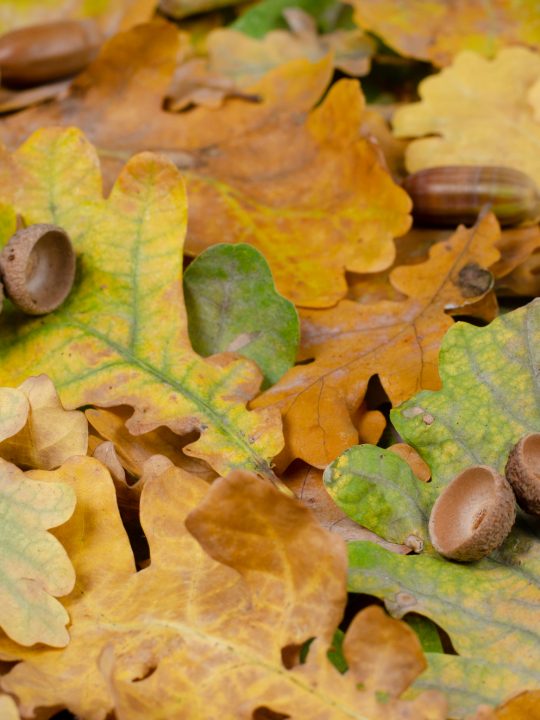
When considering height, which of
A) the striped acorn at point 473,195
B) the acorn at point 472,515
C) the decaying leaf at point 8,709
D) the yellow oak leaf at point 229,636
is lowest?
the striped acorn at point 473,195

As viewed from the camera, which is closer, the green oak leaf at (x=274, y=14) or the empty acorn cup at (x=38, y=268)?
the empty acorn cup at (x=38, y=268)

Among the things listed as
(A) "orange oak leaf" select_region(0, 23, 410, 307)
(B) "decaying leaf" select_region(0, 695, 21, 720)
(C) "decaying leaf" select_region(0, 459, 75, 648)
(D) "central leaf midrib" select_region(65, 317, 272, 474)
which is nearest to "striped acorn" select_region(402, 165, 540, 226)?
(A) "orange oak leaf" select_region(0, 23, 410, 307)

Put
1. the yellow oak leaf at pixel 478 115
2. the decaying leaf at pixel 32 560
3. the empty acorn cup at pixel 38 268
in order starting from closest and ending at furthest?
the decaying leaf at pixel 32 560, the empty acorn cup at pixel 38 268, the yellow oak leaf at pixel 478 115

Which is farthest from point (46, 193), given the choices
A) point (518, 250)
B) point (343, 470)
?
point (518, 250)

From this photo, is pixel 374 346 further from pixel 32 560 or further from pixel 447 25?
pixel 447 25

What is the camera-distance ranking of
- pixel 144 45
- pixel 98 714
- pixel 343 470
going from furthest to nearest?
pixel 144 45 → pixel 343 470 → pixel 98 714

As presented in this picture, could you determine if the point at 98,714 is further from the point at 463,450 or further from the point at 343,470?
the point at 463,450

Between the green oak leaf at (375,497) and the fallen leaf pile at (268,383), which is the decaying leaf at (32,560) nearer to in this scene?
the fallen leaf pile at (268,383)

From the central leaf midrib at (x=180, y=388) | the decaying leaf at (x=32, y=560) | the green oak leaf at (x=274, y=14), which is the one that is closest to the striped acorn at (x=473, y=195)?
the central leaf midrib at (x=180, y=388)
